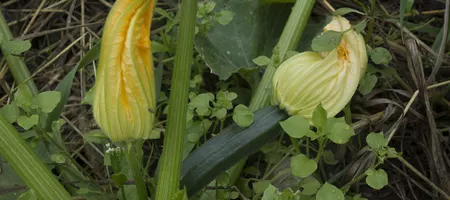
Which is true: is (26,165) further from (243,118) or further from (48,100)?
(243,118)

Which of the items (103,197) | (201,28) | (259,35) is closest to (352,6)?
(259,35)

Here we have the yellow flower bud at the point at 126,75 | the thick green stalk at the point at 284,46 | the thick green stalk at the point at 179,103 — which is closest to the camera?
the yellow flower bud at the point at 126,75

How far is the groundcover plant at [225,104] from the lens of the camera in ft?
3.63

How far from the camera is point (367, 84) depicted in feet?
4.72

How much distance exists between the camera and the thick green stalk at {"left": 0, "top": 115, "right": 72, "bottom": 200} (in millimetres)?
1104

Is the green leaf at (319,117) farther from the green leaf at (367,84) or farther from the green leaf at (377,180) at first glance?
the green leaf at (367,84)

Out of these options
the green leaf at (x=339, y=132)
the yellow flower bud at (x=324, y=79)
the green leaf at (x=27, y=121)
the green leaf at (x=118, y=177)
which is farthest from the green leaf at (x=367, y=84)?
the green leaf at (x=27, y=121)

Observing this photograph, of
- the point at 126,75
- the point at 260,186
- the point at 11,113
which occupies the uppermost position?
the point at 126,75

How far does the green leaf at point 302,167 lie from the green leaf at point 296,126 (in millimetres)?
50

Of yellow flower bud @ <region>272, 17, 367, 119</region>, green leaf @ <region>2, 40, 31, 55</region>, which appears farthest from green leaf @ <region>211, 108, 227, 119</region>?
green leaf @ <region>2, 40, 31, 55</region>

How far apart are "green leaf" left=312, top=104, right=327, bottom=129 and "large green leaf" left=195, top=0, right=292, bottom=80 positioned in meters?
0.44

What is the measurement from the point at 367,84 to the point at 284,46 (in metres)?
0.20

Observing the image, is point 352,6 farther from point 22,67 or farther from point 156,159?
point 22,67

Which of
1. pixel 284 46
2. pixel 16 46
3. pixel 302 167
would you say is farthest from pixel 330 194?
pixel 16 46
